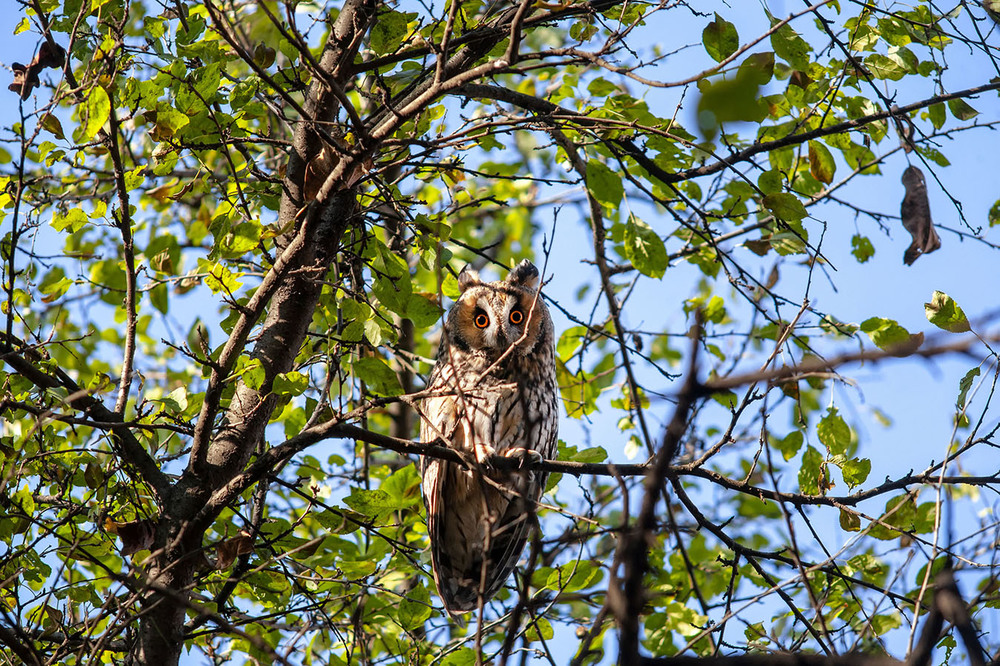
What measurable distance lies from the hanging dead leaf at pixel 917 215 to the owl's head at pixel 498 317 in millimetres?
1685

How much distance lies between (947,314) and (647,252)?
1.06 metres

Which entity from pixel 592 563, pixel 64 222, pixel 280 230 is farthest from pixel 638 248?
pixel 64 222

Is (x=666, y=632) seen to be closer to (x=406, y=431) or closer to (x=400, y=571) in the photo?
(x=400, y=571)

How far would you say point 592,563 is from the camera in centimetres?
300

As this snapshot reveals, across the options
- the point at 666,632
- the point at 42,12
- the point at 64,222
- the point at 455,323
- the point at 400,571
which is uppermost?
the point at 455,323

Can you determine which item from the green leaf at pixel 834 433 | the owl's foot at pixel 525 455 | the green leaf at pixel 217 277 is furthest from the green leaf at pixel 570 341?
the green leaf at pixel 217 277

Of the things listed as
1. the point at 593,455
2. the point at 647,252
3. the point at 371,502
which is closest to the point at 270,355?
the point at 371,502

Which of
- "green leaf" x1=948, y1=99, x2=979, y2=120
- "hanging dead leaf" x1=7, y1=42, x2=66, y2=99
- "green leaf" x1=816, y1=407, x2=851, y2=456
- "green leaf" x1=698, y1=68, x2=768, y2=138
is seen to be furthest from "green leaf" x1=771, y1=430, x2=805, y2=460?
"hanging dead leaf" x1=7, y1=42, x2=66, y2=99

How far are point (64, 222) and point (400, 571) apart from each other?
71.7 inches

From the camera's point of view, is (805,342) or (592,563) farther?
(805,342)

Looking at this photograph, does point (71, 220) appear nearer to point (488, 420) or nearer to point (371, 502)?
point (371, 502)

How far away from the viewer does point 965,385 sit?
2.29 meters

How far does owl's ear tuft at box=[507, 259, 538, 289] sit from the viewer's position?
420 cm

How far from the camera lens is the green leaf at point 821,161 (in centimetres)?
308
